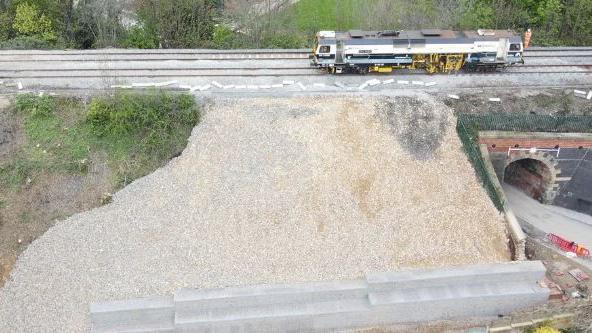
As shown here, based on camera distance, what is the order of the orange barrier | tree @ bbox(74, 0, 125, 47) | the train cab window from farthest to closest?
tree @ bbox(74, 0, 125, 47) < the train cab window < the orange barrier

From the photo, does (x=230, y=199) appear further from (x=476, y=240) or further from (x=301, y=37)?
(x=301, y=37)

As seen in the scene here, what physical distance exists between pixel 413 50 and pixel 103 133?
15720mm

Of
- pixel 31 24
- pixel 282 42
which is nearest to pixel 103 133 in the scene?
pixel 31 24

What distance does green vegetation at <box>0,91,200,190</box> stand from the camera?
2470cm

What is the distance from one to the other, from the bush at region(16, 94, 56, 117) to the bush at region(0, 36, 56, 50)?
7538 millimetres

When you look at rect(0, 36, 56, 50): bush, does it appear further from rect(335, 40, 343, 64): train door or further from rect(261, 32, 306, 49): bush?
rect(335, 40, 343, 64): train door

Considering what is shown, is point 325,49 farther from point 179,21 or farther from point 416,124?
point 179,21

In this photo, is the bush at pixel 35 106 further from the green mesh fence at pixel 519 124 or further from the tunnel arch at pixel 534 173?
the tunnel arch at pixel 534 173

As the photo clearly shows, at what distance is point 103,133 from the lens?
85.1 ft

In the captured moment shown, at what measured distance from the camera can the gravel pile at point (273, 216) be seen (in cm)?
2123

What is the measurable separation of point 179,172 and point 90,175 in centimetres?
385

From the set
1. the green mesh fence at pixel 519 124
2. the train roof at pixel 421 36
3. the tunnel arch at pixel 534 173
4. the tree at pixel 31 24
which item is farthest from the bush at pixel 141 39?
the tunnel arch at pixel 534 173

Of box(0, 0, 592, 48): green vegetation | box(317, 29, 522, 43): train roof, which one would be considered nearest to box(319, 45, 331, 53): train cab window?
box(317, 29, 522, 43): train roof

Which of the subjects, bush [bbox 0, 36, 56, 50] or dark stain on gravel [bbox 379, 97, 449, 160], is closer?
dark stain on gravel [bbox 379, 97, 449, 160]
